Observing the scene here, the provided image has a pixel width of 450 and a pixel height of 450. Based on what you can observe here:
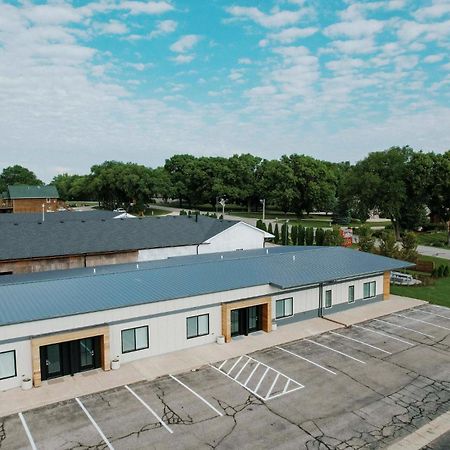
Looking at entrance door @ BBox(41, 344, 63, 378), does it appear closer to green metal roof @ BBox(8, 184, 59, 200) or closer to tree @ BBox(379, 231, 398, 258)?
tree @ BBox(379, 231, 398, 258)

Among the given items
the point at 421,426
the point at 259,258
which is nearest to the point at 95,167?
the point at 259,258

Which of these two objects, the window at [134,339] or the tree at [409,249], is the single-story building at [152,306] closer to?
the window at [134,339]

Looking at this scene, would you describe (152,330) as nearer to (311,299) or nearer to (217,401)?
(217,401)

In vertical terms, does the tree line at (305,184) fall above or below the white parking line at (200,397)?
above

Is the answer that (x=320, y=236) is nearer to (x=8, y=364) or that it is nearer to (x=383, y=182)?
(x=383, y=182)

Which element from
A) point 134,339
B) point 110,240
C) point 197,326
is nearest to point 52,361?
point 134,339

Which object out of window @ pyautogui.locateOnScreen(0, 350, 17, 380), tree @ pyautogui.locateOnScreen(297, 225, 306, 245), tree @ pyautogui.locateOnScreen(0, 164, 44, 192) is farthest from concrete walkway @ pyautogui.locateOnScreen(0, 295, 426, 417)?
tree @ pyautogui.locateOnScreen(0, 164, 44, 192)

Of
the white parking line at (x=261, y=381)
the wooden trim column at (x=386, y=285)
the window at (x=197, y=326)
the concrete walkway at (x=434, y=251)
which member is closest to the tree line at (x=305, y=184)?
the concrete walkway at (x=434, y=251)
